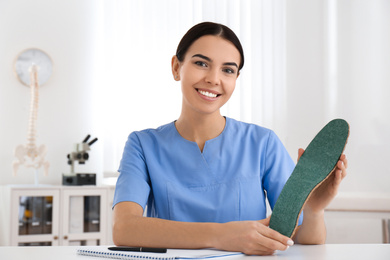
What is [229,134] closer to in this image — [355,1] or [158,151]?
[158,151]

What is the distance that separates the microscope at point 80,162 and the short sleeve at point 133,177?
71.9 inches

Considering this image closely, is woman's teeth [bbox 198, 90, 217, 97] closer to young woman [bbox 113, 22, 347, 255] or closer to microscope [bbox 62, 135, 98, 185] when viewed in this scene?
young woman [bbox 113, 22, 347, 255]

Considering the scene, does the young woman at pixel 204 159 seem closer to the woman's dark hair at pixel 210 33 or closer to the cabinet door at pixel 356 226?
the woman's dark hair at pixel 210 33

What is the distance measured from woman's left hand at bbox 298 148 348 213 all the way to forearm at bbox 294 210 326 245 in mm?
20

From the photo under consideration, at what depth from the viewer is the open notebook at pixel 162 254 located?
2.87 feet

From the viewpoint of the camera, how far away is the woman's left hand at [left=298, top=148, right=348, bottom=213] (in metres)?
0.97

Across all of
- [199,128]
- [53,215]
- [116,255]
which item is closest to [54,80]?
[53,215]

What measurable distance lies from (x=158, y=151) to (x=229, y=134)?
9.4 inches

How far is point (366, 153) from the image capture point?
3.08 metres

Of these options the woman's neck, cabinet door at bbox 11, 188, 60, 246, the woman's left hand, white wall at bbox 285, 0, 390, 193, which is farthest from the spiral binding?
white wall at bbox 285, 0, 390, 193

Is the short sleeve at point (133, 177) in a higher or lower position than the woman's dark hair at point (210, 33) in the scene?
lower

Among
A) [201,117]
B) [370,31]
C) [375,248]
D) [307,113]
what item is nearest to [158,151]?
[201,117]

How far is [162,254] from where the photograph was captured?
0.92 metres

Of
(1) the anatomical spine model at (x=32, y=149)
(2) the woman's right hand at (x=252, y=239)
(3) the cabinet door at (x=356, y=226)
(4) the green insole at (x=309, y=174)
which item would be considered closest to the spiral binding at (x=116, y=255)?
(2) the woman's right hand at (x=252, y=239)
